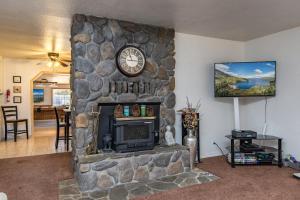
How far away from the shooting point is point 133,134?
11.2ft

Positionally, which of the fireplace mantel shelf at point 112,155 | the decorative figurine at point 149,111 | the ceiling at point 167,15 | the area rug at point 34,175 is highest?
the ceiling at point 167,15

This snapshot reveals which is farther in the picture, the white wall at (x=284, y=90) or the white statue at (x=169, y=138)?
the white wall at (x=284, y=90)

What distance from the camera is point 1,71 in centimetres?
659

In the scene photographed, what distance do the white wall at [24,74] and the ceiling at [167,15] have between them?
8.22ft

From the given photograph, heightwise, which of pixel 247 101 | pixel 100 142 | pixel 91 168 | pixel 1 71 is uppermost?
pixel 1 71

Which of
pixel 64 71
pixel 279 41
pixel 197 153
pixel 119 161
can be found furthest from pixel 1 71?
pixel 279 41

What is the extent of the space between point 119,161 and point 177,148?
98 cm

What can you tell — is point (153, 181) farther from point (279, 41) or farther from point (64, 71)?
point (64, 71)

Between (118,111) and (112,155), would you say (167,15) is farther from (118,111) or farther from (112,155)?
(112,155)

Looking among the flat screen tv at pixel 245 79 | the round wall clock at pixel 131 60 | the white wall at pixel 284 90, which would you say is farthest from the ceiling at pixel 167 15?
the flat screen tv at pixel 245 79

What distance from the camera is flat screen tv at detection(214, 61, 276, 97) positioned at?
4.02m

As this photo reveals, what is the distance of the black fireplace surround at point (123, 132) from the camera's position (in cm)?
329

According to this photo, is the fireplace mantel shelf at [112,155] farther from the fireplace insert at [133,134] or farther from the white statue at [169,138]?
the white statue at [169,138]

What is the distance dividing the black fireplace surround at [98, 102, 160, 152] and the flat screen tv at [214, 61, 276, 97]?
1.51m
